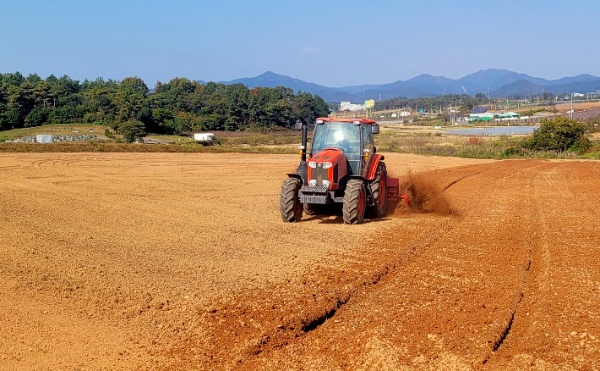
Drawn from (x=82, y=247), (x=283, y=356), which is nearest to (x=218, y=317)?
(x=283, y=356)

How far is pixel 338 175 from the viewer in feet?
40.6

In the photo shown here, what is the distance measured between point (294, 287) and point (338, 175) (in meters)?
4.73

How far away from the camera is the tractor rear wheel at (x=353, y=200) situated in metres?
12.2

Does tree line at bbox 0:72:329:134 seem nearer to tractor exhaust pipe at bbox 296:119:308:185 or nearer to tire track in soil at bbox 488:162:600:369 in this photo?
tractor exhaust pipe at bbox 296:119:308:185

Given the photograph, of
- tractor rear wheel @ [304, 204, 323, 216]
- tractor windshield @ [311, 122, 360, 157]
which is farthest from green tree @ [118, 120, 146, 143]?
tractor windshield @ [311, 122, 360, 157]

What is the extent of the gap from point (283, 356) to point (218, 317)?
129 centimetres

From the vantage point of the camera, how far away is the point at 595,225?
12695mm

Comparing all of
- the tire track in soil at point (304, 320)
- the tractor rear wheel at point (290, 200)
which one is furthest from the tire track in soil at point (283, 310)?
the tractor rear wheel at point (290, 200)

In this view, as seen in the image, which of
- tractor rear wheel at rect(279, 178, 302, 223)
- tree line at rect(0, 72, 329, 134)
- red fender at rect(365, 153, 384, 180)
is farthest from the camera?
tree line at rect(0, 72, 329, 134)

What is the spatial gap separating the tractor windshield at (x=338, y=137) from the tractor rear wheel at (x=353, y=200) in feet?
2.82

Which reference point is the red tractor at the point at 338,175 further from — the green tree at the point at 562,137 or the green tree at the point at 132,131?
the green tree at the point at 132,131

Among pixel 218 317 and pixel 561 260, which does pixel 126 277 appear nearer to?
pixel 218 317

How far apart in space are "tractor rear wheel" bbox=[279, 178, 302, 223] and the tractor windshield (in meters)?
0.91

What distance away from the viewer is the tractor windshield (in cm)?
1302
